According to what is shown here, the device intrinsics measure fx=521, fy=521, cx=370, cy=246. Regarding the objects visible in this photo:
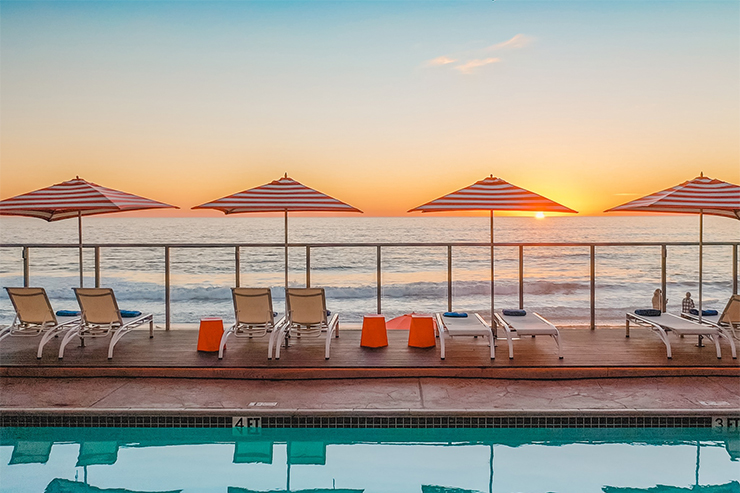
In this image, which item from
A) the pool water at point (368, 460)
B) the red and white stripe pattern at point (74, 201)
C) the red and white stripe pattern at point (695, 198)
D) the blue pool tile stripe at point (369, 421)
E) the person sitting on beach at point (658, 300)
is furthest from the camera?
the person sitting on beach at point (658, 300)

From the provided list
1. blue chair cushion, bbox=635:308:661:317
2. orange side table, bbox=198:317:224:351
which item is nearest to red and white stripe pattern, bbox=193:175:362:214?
orange side table, bbox=198:317:224:351

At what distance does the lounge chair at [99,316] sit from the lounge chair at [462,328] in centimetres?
314

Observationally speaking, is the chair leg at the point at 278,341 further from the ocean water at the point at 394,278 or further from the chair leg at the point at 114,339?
the ocean water at the point at 394,278

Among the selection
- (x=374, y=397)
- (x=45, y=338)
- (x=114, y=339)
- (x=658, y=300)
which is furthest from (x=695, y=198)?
(x=45, y=338)

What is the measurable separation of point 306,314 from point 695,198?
4.21 metres

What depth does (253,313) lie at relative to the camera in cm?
518

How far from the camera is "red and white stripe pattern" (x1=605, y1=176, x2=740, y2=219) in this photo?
5.28m

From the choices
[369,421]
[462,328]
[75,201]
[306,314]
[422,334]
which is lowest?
[369,421]

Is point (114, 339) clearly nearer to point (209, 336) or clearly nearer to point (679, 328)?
point (209, 336)

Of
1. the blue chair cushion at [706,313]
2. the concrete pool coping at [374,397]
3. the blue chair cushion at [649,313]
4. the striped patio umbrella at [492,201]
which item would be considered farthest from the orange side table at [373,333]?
the blue chair cushion at [706,313]

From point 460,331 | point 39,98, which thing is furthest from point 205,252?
point 460,331

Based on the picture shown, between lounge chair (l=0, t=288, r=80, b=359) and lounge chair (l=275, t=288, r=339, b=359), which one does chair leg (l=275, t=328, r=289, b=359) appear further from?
lounge chair (l=0, t=288, r=80, b=359)

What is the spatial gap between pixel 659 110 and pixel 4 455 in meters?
11.9

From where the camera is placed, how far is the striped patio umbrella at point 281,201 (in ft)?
18.4
